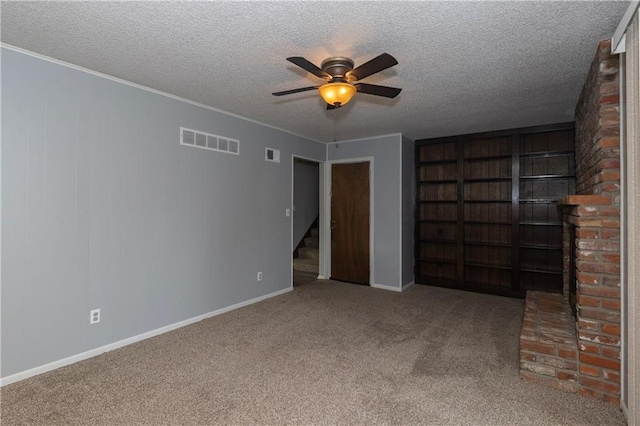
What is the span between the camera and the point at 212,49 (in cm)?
230

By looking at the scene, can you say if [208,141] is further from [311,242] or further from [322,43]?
[311,242]

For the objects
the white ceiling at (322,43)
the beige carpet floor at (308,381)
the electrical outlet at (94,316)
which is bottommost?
the beige carpet floor at (308,381)

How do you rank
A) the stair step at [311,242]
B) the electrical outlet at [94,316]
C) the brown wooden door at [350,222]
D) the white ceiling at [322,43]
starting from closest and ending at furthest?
the white ceiling at [322,43]
the electrical outlet at [94,316]
the brown wooden door at [350,222]
the stair step at [311,242]

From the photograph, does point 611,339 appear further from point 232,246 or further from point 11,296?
point 11,296

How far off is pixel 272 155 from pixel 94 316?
275 centimetres

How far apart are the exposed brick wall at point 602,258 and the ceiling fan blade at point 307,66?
1930mm

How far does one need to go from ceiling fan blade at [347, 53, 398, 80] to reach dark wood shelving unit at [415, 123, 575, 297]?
10.9 feet

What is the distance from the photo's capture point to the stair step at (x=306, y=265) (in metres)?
6.35

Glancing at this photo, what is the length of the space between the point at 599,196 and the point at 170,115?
3719 mm

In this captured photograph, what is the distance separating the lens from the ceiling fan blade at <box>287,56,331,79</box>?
1964mm

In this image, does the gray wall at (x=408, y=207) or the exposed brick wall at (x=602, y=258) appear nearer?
the exposed brick wall at (x=602, y=258)

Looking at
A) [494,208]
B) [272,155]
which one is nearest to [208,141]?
[272,155]

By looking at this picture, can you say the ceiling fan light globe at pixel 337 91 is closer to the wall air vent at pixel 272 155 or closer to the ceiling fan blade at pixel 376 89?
the ceiling fan blade at pixel 376 89

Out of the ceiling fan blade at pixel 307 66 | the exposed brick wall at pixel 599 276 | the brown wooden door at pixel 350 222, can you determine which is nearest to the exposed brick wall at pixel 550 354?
the exposed brick wall at pixel 599 276
